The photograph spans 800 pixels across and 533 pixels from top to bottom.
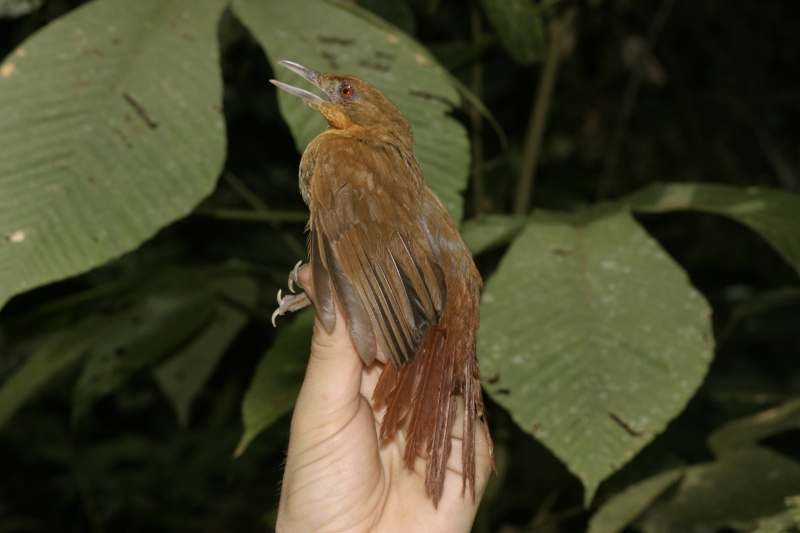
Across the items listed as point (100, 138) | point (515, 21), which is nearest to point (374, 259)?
point (100, 138)

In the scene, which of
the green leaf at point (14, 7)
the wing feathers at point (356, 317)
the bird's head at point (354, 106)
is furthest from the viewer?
the green leaf at point (14, 7)

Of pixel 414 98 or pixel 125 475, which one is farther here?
pixel 125 475

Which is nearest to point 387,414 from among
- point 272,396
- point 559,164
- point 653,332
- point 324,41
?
point 272,396

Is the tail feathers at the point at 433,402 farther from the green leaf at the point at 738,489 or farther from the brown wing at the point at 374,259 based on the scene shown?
the green leaf at the point at 738,489

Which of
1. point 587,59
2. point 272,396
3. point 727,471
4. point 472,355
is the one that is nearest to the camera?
point 472,355

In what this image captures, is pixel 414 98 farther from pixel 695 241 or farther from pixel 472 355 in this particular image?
pixel 695 241

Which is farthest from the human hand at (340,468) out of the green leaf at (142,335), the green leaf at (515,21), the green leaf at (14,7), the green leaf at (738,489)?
the green leaf at (14,7)

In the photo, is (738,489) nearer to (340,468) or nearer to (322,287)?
(340,468)
